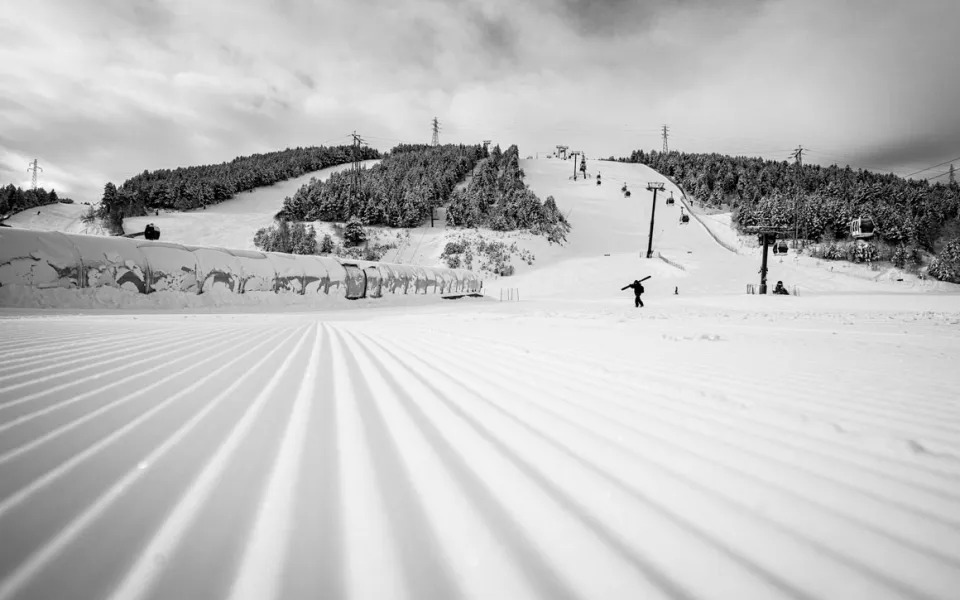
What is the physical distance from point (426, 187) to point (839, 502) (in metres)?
36.9

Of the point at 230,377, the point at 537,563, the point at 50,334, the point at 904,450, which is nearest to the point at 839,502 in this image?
the point at 904,450

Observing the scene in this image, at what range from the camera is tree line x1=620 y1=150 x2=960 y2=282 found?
31.4 meters

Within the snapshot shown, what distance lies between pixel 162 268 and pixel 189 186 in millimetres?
39938

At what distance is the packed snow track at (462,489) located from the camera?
547 mm

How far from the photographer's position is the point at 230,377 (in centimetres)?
172

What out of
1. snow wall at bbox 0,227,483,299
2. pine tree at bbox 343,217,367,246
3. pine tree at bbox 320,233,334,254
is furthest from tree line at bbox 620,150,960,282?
snow wall at bbox 0,227,483,299

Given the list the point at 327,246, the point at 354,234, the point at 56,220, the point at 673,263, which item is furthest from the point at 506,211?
the point at 56,220

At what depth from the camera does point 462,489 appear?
792 mm

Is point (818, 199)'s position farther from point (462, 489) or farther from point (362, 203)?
point (462, 489)

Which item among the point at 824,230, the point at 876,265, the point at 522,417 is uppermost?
the point at 824,230

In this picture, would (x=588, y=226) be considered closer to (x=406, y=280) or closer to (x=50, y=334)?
(x=406, y=280)

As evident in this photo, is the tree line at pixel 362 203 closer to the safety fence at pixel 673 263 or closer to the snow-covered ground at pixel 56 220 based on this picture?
the snow-covered ground at pixel 56 220

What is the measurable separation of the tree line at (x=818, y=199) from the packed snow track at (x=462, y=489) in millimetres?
40042

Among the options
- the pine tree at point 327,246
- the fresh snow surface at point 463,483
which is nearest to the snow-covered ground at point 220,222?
the pine tree at point 327,246
